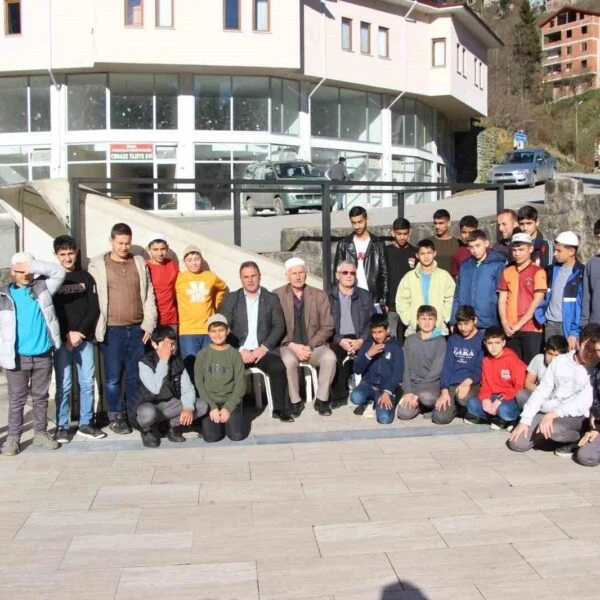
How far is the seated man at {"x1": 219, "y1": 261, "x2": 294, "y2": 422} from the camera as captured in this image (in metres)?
9.02

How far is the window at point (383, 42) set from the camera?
1524 inches

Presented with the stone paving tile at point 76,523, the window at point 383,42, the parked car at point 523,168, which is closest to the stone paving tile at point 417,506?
the stone paving tile at point 76,523

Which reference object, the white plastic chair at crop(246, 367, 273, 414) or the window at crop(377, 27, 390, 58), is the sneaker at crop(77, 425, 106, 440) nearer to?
the white plastic chair at crop(246, 367, 273, 414)

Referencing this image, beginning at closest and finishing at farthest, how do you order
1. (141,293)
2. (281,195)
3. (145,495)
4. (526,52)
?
1. (145,495)
2. (141,293)
3. (281,195)
4. (526,52)

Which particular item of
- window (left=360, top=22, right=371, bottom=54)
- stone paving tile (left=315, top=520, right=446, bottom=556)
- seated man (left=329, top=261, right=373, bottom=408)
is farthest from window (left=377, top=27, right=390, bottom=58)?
stone paving tile (left=315, top=520, right=446, bottom=556)

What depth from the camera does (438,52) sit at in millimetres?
41844

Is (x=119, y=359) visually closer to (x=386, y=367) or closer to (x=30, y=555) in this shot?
(x=386, y=367)

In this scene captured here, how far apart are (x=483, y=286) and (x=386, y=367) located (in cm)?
124

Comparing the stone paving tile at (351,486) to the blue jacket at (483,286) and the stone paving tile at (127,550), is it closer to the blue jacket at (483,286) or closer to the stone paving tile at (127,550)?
the stone paving tile at (127,550)

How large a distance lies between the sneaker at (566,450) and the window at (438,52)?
36.2 meters

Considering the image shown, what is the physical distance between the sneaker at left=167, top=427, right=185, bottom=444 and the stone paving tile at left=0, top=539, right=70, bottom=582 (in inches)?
95.6

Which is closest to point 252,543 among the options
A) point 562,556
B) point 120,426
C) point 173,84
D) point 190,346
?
point 562,556

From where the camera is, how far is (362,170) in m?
38.8

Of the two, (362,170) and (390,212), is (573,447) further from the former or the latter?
(362,170)
